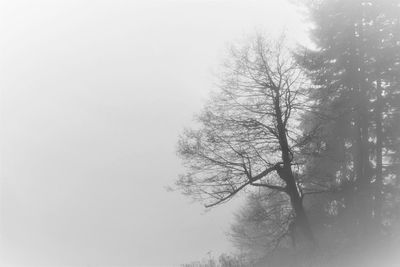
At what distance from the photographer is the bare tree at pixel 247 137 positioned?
1906 cm

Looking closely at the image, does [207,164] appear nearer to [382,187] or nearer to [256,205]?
[256,205]

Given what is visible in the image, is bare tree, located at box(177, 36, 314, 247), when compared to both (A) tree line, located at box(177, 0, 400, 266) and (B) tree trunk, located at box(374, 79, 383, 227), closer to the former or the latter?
(A) tree line, located at box(177, 0, 400, 266)

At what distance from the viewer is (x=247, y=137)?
19234 millimetres

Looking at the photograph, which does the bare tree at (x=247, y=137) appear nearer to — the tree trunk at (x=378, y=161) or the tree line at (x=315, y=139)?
the tree line at (x=315, y=139)

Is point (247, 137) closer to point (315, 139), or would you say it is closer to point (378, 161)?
point (315, 139)

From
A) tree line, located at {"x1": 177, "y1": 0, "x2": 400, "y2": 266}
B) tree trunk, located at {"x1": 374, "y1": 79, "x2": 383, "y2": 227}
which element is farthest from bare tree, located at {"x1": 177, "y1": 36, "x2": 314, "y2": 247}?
tree trunk, located at {"x1": 374, "y1": 79, "x2": 383, "y2": 227}

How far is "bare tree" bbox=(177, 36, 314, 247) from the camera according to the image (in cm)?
1906

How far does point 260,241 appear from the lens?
76.9ft

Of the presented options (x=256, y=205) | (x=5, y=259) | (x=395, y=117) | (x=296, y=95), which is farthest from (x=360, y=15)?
(x=5, y=259)

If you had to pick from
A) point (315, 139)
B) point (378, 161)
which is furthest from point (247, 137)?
point (378, 161)

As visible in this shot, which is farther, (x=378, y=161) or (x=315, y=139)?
(x=378, y=161)

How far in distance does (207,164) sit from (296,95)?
14.2 ft

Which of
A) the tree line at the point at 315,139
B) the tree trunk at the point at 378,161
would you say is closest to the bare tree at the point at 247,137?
the tree line at the point at 315,139

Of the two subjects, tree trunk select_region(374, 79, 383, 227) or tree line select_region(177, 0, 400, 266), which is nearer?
tree line select_region(177, 0, 400, 266)
